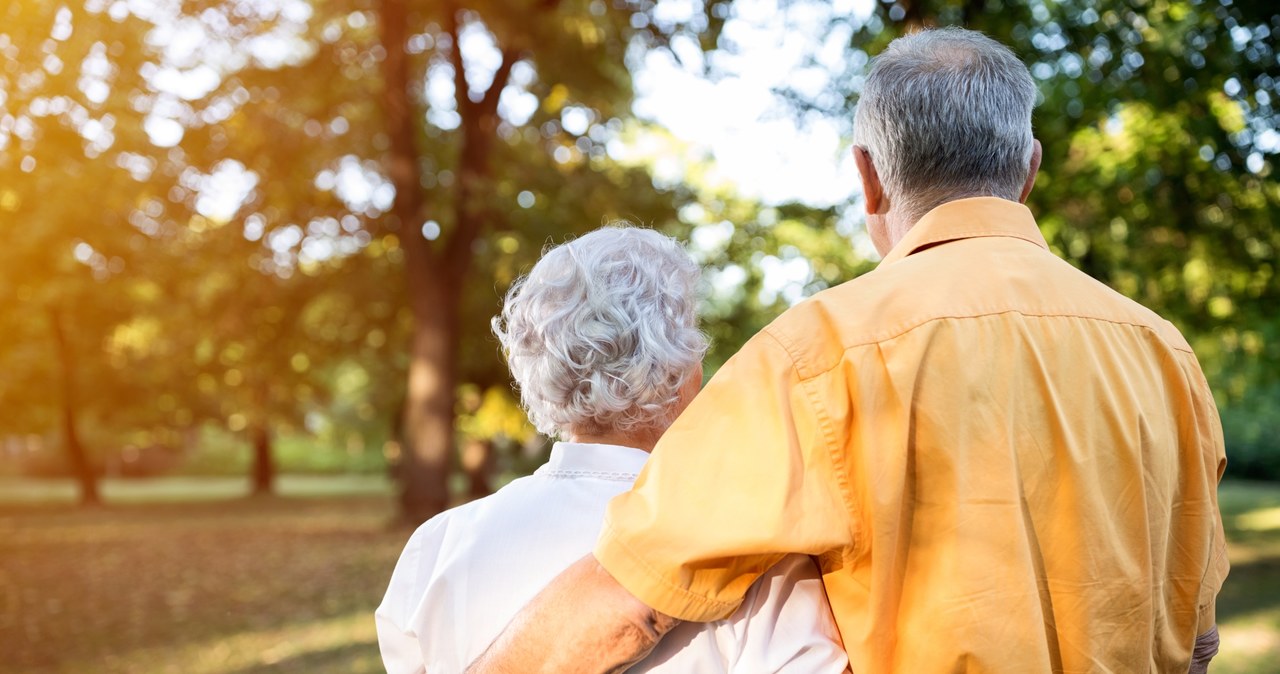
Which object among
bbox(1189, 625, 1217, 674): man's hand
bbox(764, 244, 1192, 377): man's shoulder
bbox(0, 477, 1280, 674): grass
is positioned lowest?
bbox(0, 477, 1280, 674): grass

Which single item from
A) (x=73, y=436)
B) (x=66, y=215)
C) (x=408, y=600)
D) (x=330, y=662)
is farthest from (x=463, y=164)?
(x=73, y=436)

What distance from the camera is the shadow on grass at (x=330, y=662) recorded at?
7652 mm

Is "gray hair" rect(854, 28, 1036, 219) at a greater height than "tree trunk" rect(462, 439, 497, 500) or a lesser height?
greater

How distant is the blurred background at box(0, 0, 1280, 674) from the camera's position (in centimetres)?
800

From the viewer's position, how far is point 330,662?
7863 millimetres

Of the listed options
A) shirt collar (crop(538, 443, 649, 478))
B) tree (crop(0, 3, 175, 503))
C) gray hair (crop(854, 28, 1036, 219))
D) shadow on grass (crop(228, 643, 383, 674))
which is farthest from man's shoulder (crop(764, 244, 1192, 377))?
tree (crop(0, 3, 175, 503))

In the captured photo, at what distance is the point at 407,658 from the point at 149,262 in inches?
655

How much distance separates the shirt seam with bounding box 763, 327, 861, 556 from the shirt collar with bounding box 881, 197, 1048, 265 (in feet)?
1.00

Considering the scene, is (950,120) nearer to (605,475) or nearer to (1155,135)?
(605,475)

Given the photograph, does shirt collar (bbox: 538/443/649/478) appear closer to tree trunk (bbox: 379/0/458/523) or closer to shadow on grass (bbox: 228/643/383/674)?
shadow on grass (bbox: 228/643/383/674)

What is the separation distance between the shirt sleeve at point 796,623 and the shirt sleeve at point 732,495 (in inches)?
5.8

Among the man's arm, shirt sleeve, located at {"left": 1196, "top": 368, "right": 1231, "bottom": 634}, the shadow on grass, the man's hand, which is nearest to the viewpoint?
the man's arm

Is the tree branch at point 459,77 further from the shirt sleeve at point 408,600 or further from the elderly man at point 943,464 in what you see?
the elderly man at point 943,464

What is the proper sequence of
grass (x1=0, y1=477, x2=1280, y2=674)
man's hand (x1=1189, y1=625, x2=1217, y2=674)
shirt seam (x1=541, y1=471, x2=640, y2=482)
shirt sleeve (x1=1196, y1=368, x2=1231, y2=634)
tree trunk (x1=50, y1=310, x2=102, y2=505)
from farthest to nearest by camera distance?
tree trunk (x1=50, y1=310, x2=102, y2=505) → grass (x1=0, y1=477, x2=1280, y2=674) → shirt seam (x1=541, y1=471, x2=640, y2=482) → man's hand (x1=1189, y1=625, x2=1217, y2=674) → shirt sleeve (x1=1196, y1=368, x2=1231, y2=634)
